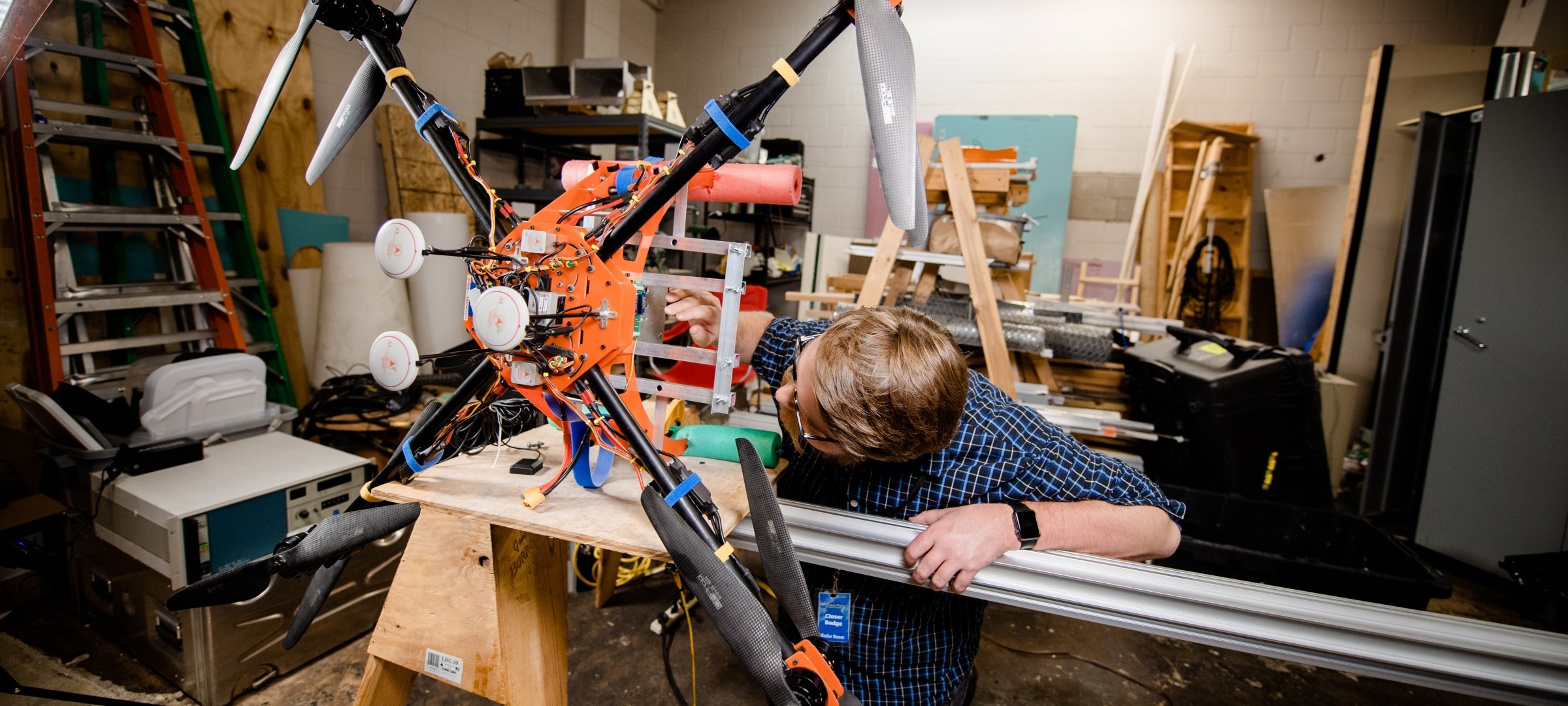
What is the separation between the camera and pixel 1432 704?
1933 millimetres

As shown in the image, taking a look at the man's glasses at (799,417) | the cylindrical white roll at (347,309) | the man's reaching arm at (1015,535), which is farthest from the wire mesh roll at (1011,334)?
the cylindrical white roll at (347,309)

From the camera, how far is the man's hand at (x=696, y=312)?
43.7 inches

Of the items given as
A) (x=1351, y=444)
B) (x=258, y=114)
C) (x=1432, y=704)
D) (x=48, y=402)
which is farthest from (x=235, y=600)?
(x=1351, y=444)

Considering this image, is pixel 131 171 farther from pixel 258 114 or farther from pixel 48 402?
pixel 258 114

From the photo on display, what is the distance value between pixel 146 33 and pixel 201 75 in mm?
222

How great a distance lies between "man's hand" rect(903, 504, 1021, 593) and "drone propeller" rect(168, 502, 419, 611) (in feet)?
2.35

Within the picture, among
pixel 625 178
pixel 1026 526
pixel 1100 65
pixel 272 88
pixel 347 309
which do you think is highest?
pixel 1100 65

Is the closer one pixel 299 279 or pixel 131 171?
pixel 131 171

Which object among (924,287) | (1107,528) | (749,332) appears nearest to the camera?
(1107,528)

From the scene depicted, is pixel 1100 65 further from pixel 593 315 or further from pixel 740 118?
pixel 593 315

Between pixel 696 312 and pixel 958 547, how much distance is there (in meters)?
0.57

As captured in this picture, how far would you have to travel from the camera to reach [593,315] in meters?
0.90

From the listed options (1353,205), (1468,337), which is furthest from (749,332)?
(1353,205)

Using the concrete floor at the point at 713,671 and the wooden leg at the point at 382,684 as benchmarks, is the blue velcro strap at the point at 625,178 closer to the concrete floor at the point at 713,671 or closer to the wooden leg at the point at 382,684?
the wooden leg at the point at 382,684
